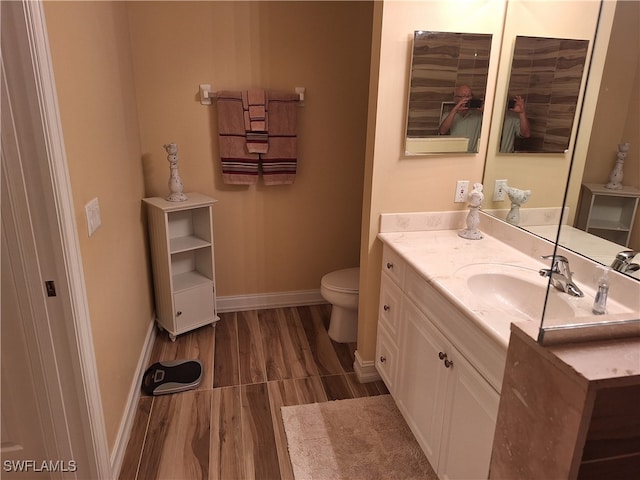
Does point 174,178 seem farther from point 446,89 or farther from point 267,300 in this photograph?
point 446,89

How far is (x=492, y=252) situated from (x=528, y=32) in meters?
1.05

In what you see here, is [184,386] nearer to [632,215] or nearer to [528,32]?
[632,215]

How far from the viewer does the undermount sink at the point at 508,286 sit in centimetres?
167

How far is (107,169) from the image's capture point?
6.52 feet

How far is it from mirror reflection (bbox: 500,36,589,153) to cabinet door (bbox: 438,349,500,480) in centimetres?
114

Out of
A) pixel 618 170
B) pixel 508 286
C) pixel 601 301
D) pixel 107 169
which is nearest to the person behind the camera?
pixel 601 301

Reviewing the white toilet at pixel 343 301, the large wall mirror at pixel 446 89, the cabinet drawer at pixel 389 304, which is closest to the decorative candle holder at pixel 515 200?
the large wall mirror at pixel 446 89

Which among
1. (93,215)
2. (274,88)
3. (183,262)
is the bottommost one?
(183,262)

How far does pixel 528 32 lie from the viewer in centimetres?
202

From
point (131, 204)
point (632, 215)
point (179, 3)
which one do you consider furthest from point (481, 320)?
point (179, 3)

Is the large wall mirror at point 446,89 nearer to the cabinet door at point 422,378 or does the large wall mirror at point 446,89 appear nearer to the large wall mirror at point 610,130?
the large wall mirror at point 610,130

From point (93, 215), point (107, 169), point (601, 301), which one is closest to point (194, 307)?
point (107, 169)

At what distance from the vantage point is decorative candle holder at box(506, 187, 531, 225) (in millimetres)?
2094

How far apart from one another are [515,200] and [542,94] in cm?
50
